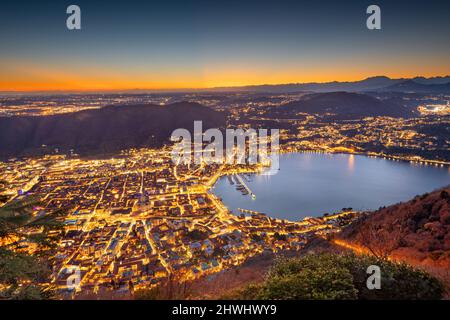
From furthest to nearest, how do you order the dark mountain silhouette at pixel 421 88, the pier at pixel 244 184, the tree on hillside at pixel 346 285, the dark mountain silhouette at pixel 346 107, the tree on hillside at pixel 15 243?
1. the dark mountain silhouette at pixel 421 88
2. the dark mountain silhouette at pixel 346 107
3. the pier at pixel 244 184
4. the tree on hillside at pixel 15 243
5. the tree on hillside at pixel 346 285

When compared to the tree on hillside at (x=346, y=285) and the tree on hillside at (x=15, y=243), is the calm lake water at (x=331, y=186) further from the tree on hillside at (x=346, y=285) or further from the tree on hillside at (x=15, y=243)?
the tree on hillside at (x=15, y=243)

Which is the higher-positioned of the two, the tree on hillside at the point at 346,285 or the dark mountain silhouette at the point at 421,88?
the dark mountain silhouette at the point at 421,88

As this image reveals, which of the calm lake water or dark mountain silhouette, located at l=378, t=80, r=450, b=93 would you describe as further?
dark mountain silhouette, located at l=378, t=80, r=450, b=93

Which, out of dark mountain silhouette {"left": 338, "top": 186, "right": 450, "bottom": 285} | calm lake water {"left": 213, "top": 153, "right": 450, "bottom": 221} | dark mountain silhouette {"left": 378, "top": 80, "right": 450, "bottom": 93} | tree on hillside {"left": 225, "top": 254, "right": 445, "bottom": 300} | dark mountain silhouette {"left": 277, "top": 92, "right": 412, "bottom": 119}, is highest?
dark mountain silhouette {"left": 378, "top": 80, "right": 450, "bottom": 93}

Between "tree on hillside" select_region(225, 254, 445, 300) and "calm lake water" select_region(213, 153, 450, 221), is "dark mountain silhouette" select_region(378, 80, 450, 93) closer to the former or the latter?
"calm lake water" select_region(213, 153, 450, 221)

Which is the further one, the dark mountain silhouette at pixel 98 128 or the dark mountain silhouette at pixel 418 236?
the dark mountain silhouette at pixel 98 128

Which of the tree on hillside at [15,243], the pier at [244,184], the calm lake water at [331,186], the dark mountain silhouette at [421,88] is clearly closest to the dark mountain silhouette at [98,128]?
the pier at [244,184]

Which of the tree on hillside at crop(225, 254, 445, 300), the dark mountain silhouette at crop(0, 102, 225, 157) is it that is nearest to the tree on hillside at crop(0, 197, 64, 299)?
the tree on hillside at crop(225, 254, 445, 300)

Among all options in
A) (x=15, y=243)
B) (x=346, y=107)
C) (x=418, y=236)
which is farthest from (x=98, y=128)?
(x=346, y=107)
